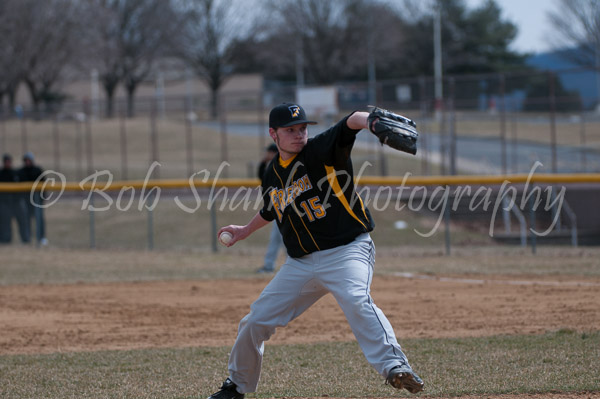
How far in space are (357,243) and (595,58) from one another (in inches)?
1528

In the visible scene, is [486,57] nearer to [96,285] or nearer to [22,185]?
[22,185]

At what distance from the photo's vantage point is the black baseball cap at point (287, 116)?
4641 mm

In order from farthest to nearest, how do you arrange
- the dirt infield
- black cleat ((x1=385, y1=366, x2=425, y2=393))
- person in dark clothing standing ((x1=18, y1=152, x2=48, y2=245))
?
person in dark clothing standing ((x1=18, y1=152, x2=48, y2=245)) < the dirt infield < black cleat ((x1=385, y1=366, x2=425, y2=393))

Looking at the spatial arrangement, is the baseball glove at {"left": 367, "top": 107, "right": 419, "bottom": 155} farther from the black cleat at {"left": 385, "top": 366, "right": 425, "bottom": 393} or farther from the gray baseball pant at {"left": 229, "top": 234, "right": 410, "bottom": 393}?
the black cleat at {"left": 385, "top": 366, "right": 425, "bottom": 393}

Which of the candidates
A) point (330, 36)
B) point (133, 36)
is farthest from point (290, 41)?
point (133, 36)

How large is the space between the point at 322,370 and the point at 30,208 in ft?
41.8

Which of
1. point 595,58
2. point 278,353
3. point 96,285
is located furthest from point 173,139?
point 278,353

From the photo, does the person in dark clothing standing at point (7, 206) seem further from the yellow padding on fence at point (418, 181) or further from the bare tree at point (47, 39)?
the bare tree at point (47, 39)

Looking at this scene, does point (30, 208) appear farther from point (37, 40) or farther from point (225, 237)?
point (37, 40)

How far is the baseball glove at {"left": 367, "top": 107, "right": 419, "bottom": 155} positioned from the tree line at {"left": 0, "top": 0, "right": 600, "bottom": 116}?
37.1 m

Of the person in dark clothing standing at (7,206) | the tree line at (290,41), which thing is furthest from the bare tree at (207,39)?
the person in dark clothing standing at (7,206)

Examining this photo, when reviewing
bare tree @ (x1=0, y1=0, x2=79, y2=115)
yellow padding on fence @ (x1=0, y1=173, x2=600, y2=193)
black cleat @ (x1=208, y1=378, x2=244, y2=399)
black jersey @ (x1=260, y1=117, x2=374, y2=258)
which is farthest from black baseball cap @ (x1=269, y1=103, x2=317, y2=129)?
bare tree @ (x1=0, y1=0, x2=79, y2=115)

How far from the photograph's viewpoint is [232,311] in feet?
29.1

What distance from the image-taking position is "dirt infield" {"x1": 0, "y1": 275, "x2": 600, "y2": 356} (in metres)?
7.46
